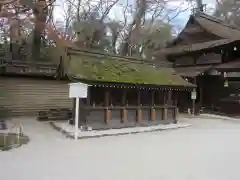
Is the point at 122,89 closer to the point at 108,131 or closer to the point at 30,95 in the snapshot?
the point at 108,131

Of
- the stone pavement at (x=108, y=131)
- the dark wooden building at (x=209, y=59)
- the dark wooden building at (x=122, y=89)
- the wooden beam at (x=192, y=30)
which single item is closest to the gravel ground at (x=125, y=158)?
the stone pavement at (x=108, y=131)

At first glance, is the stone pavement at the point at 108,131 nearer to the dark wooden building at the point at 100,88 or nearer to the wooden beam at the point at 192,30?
Result: the dark wooden building at the point at 100,88

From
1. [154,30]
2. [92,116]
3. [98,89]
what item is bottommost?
[92,116]

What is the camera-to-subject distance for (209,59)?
59.8 ft

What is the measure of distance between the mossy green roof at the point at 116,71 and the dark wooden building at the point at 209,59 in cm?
474

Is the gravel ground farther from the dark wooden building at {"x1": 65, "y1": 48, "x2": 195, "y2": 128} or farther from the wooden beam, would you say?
the wooden beam

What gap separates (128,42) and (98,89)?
13.3 metres

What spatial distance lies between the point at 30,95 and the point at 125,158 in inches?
344

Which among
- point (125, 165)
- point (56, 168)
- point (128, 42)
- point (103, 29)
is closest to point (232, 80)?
point (128, 42)

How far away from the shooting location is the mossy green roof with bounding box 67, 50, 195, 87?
10.2 metres

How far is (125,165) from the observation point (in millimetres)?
5926

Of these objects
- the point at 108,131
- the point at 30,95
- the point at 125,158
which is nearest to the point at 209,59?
the point at 108,131

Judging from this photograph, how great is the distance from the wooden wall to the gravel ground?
166 inches

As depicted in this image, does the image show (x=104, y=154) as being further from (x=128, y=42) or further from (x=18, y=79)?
(x=128, y=42)
